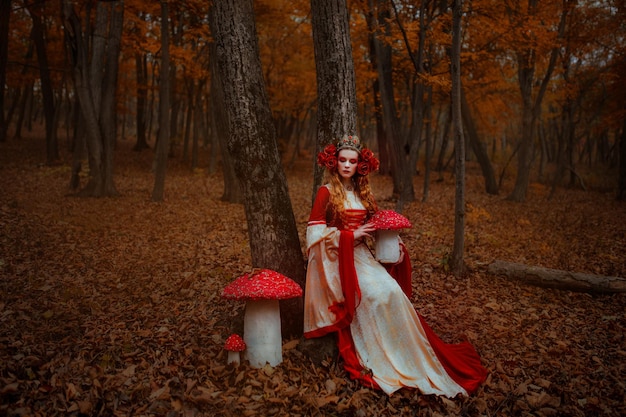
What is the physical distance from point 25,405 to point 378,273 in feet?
10.3

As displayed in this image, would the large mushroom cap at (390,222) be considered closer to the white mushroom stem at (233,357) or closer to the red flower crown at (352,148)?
the red flower crown at (352,148)

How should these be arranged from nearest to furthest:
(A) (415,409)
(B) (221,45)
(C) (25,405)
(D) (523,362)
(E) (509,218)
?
(C) (25,405)
(A) (415,409)
(B) (221,45)
(D) (523,362)
(E) (509,218)

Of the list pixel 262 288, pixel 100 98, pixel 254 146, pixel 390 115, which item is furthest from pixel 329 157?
pixel 100 98

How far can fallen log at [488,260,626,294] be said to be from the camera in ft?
18.3

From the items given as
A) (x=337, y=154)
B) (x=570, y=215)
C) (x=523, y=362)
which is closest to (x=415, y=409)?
(x=523, y=362)

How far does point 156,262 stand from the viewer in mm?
6715

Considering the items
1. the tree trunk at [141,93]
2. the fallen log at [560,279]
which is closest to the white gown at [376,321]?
the fallen log at [560,279]

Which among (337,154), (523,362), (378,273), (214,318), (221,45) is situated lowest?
(523,362)

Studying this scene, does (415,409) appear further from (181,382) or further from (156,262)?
(156,262)

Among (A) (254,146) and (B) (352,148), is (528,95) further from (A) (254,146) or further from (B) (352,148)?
(A) (254,146)

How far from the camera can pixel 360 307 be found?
11.7 ft

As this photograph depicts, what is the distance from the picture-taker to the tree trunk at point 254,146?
3.57 m

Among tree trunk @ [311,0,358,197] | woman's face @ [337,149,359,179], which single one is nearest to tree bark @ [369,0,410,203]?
tree trunk @ [311,0,358,197]

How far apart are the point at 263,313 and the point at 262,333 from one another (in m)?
0.20
